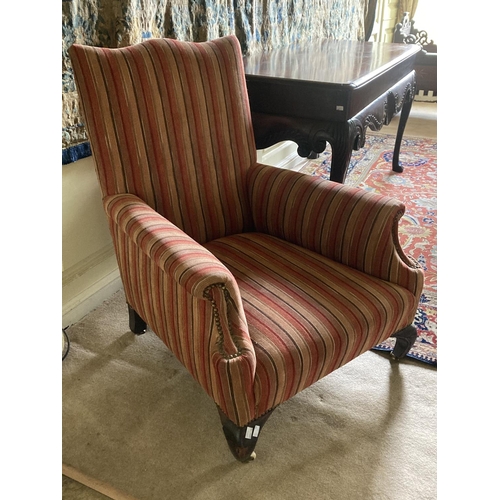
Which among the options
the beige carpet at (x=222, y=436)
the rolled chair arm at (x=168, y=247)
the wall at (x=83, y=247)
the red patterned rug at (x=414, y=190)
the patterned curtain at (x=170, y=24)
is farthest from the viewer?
the red patterned rug at (x=414, y=190)

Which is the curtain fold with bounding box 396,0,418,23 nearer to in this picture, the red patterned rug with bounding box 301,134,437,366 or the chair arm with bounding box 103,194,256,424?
the red patterned rug with bounding box 301,134,437,366

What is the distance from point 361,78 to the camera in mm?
1719

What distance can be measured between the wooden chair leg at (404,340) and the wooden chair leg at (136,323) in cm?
83

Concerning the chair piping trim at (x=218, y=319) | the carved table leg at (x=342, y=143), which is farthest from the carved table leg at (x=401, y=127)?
the chair piping trim at (x=218, y=319)

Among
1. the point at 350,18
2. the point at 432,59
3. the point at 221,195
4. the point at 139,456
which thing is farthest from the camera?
the point at 432,59

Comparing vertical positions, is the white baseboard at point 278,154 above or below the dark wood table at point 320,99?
below

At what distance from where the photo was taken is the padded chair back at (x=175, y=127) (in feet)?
4.15

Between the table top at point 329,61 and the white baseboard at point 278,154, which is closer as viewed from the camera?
the table top at point 329,61

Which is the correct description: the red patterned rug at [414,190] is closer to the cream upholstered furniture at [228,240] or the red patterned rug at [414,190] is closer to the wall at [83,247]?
the cream upholstered furniture at [228,240]

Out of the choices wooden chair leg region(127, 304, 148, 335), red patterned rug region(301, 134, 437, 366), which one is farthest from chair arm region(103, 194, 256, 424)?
red patterned rug region(301, 134, 437, 366)

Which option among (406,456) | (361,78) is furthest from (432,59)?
(406,456)

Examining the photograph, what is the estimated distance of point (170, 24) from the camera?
1.73m
